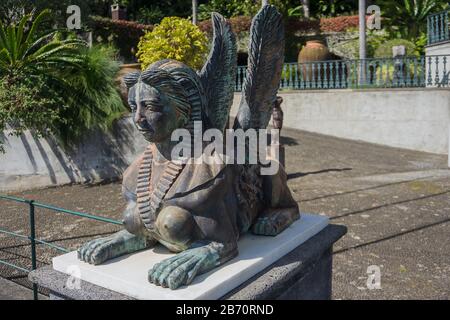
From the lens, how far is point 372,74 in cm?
1315

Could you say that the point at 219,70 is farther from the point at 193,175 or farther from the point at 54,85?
the point at 54,85

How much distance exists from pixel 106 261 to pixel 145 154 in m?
0.57

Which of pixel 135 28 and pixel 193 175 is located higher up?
pixel 135 28

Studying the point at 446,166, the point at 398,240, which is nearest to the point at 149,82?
the point at 398,240

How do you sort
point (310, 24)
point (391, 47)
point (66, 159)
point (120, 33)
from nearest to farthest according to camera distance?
1. point (66, 159)
2. point (391, 47)
3. point (120, 33)
4. point (310, 24)

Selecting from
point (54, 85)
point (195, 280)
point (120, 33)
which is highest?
point (120, 33)

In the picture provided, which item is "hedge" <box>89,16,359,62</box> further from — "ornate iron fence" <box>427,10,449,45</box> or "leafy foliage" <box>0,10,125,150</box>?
"leafy foliage" <box>0,10,125,150</box>

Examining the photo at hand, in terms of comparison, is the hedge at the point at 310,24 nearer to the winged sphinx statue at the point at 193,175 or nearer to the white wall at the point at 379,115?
the white wall at the point at 379,115

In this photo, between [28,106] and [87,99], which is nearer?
[28,106]

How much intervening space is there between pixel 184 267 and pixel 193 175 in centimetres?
43

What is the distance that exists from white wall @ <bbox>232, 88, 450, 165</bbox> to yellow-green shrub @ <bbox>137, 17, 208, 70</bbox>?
15.4 ft

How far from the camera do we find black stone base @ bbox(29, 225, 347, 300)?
6.30 feet

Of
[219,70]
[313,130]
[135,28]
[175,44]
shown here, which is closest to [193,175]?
[219,70]

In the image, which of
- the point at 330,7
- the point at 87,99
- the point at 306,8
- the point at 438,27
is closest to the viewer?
the point at 87,99
